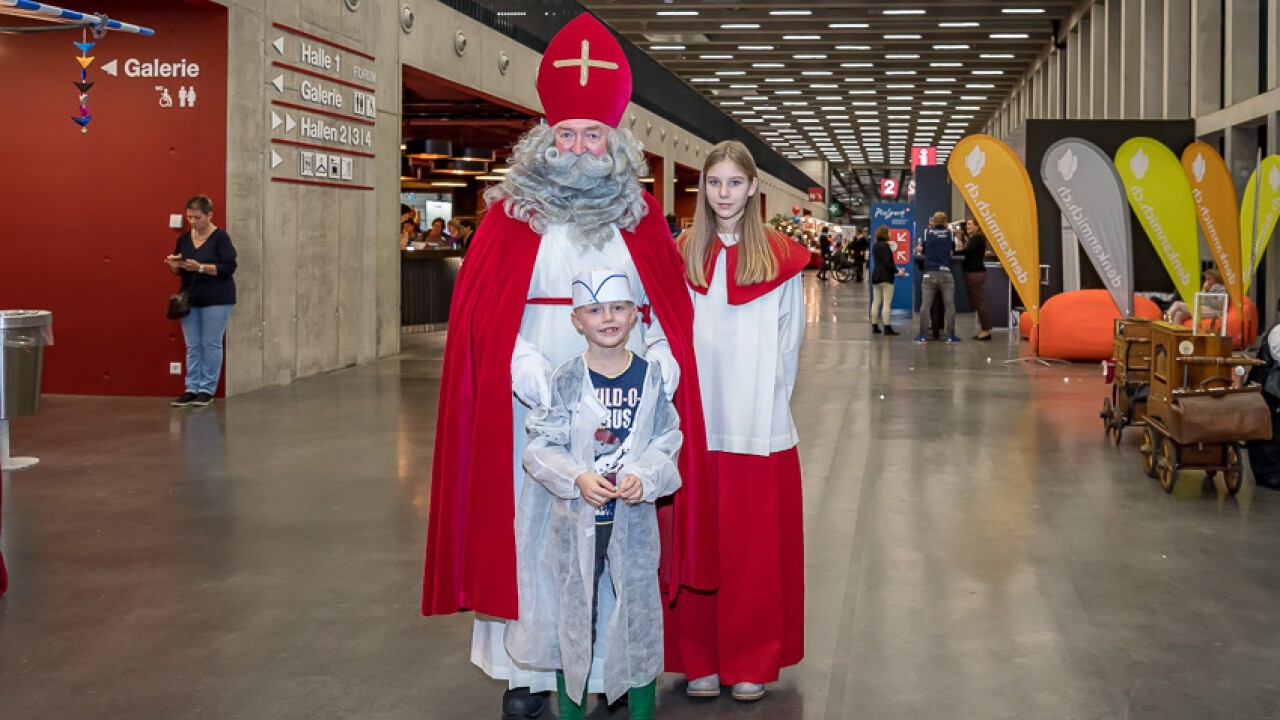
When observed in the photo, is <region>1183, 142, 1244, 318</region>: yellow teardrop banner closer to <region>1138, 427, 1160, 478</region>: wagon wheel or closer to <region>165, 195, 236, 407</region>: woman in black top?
<region>1138, 427, 1160, 478</region>: wagon wheel

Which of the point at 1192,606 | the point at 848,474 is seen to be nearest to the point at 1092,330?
the point at 848,474

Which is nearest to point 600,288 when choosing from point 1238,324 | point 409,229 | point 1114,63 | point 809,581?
point 809,581

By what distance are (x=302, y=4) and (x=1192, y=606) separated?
8641mm

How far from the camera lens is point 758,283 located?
321 cm

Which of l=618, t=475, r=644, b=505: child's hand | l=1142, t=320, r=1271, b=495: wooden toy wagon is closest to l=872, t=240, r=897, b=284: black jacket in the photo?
l=1142, t=320, r=1271, b=495: wooden toy wagon

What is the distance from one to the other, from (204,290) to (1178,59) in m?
14.4

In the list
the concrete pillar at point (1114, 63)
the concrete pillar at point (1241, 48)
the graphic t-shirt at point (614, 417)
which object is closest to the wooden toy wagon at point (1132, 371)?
the graphic t-shirt at point (614, 417)

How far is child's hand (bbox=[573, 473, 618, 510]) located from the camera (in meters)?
2.70

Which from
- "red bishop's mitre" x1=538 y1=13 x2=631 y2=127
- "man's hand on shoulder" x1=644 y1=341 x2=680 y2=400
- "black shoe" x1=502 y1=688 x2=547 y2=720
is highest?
"red bishop's mitre" x1=538 y1=13 x2=631 y2=127

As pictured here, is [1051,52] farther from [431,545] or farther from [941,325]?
[431,545]

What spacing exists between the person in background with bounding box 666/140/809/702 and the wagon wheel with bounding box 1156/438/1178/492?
3502 mm

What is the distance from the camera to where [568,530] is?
9.31 feet

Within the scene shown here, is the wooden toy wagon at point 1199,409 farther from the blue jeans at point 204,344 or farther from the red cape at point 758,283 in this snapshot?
the blue jeans at point 204,344

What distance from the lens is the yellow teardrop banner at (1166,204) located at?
41.5ft
